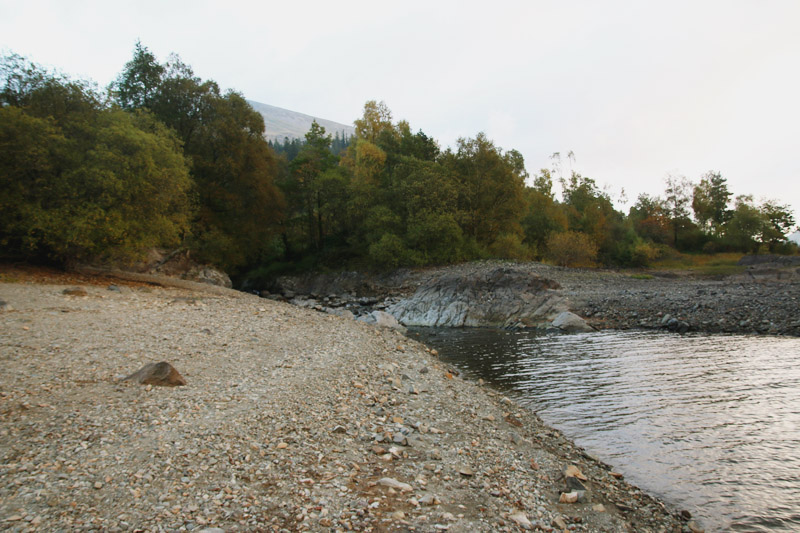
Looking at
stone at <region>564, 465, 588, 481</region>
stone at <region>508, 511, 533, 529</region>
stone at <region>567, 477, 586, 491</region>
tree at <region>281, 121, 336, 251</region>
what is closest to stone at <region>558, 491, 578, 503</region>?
stone at <region>567, 477, 586, 491</region>

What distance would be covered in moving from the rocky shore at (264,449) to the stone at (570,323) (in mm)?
13690

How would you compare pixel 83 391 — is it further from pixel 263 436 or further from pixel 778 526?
pixel 778 526

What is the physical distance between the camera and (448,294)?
32.2 meters

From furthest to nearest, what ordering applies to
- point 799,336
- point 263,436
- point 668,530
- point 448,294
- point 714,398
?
point 448,294
point 799,336
point 714,398
point 263,436
point 668,530

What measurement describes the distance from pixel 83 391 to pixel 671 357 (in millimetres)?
18172

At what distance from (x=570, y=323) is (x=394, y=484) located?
20.7 metres

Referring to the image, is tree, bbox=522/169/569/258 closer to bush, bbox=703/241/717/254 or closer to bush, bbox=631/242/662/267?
bush, bbox=631/242/662/267

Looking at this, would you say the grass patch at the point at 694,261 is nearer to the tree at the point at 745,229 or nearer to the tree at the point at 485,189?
the tree at the point at 745,229

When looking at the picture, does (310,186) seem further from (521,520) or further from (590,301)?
(521,520)

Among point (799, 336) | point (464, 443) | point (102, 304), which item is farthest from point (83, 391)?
point (799, 336)

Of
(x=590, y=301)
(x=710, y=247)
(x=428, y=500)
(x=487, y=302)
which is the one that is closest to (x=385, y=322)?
(x=487, y=302)

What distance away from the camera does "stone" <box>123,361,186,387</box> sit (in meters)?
8.62

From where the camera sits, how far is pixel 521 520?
5.51 m

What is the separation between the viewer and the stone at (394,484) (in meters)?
5.96
